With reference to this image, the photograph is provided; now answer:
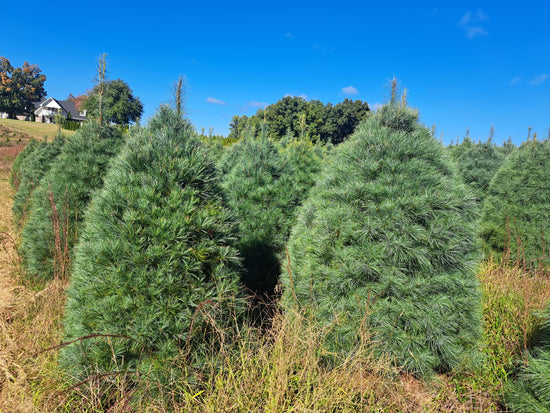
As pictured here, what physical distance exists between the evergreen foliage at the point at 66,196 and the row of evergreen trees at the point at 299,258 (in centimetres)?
213

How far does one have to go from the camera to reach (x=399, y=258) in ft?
9.52

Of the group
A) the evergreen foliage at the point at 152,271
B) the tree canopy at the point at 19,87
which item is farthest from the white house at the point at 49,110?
the evergreen foliage at the point at 152,271

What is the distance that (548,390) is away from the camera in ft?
7.41

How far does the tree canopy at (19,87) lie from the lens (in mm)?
56094

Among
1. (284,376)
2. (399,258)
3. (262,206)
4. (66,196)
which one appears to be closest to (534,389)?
(399,258)

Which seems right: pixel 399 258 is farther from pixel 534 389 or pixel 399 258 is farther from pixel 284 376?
pixel 284 376

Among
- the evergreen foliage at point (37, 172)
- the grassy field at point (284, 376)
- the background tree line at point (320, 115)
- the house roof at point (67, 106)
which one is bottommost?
the grassy field at point (284, 376)

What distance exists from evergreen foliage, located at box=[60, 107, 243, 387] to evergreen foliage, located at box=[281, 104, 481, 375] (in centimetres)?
93

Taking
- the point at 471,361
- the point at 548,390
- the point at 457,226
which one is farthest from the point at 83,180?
the point at 548,390

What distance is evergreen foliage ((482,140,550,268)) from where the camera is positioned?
19.4 ft

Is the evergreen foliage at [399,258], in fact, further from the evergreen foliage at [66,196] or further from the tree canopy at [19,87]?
the tree canopy at [19,87]

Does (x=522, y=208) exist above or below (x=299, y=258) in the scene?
above

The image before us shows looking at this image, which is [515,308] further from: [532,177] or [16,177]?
[16,177]

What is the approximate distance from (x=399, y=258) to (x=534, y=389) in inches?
54.1
